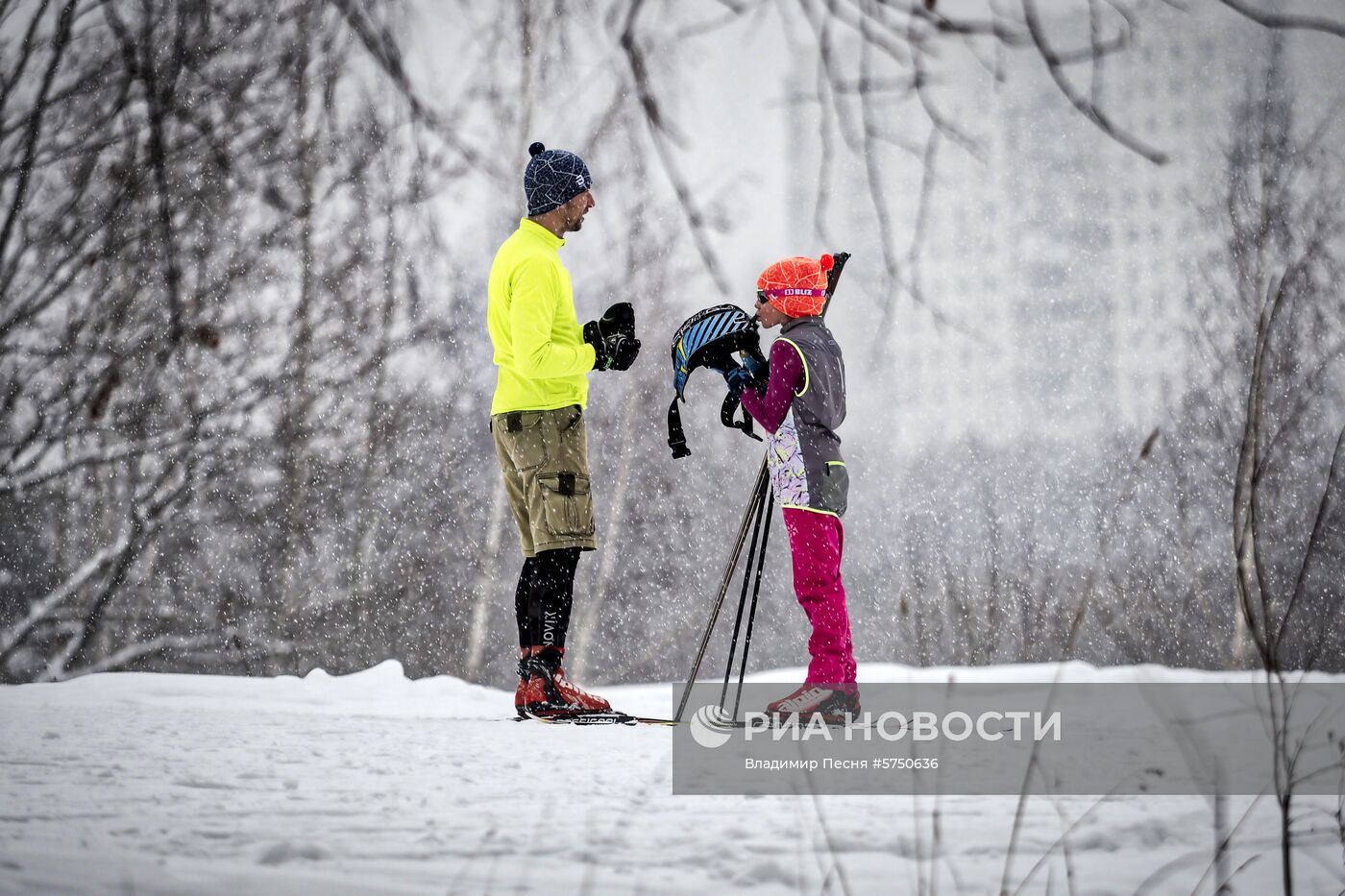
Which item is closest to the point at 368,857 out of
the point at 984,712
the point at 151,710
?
the point at 151,710

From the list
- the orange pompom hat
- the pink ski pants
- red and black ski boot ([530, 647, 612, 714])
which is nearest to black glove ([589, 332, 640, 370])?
the orange pompom hat

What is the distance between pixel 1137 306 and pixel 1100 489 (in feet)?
8.63

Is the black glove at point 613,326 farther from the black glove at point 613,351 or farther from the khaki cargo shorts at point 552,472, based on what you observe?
the khaki cargo shorts at point 552,472

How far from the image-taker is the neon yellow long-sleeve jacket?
3215 mm

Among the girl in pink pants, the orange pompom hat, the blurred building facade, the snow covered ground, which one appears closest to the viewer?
the snow covered ground

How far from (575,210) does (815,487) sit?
3.91ft

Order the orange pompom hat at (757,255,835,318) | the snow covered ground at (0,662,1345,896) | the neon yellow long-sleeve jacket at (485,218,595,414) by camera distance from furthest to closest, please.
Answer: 1. the orange pompom hat at (757,255,835,318)
2. the neon yellow long-sleeve jacket at (485,218,595,414)
3. the snow covered ground at (0,662,1345,896)

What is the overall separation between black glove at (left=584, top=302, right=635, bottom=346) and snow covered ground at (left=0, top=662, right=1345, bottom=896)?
1241 millimetres

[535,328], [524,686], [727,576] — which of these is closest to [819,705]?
[727,576]

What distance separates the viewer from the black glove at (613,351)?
3268 mm

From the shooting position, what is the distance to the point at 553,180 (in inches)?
133

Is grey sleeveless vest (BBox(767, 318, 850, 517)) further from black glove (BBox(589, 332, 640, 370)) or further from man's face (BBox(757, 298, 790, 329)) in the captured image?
black glove (BBox(589, 332, 640, 370))

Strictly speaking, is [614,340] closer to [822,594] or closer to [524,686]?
[822,594]

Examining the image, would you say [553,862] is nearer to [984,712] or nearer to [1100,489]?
[984,712]
